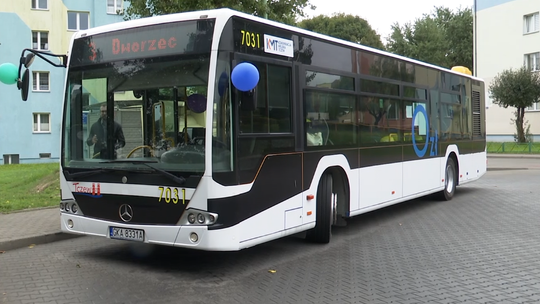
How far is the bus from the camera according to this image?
6.27 m

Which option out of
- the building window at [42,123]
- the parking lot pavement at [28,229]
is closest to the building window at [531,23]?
the building window at [42,123]

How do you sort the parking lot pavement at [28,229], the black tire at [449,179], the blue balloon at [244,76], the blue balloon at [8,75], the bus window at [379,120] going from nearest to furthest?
the blue balloon at [244,76], the blue balloon at [8,75], the parking lot pavement at [28,229], the bus window at [379,120], the black tire at [449,179]

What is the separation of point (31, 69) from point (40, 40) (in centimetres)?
249

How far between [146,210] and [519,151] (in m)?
32.9

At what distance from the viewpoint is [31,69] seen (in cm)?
3488

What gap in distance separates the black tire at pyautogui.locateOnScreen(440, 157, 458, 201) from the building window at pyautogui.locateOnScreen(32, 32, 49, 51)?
29915 mm

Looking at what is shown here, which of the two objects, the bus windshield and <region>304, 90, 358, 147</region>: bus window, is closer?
the bus windshield

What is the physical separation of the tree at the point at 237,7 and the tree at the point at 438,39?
43507mm

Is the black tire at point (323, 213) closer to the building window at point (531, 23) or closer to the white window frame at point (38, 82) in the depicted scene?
the white window frame at point (38, 82)

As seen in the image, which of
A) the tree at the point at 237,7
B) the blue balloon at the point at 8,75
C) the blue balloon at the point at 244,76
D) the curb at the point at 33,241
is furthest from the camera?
the tree at the point at 237,7

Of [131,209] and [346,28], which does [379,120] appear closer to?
[131,209]

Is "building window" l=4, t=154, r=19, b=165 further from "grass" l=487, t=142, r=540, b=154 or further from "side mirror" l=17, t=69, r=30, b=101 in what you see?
"side mirror" l=17, t=69, r=30, b=101

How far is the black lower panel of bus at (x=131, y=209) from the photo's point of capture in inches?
252

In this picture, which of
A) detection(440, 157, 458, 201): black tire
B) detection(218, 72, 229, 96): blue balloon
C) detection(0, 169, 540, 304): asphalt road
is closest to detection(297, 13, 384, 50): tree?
detection(440, 157, 458, 201): black tire
